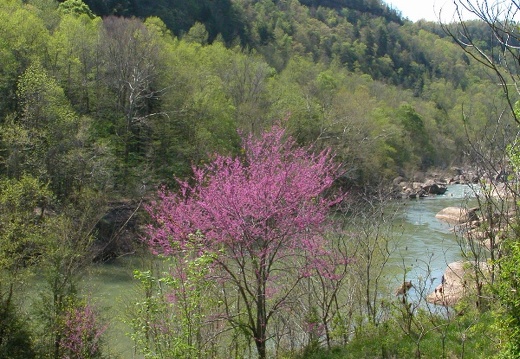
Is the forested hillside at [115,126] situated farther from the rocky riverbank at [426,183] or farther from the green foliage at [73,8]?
the rocky riverbank at [426,183]

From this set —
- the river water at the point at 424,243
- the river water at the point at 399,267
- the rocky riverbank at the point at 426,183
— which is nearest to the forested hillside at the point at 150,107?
the rocky riverbank at the point at 426,183

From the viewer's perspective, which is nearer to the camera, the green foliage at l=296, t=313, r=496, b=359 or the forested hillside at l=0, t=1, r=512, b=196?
the green foliage at l=296, t=313, r=496, b=359

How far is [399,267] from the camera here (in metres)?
17.6

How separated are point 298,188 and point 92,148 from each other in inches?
750

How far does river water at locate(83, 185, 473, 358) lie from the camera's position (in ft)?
51.5

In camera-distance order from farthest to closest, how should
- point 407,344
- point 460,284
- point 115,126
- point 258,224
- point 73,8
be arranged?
1. point 73,8
2. point 115,126
3. point 460,284
4. point 407,344
5. point 258,224

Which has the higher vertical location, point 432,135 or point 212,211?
point 432,135

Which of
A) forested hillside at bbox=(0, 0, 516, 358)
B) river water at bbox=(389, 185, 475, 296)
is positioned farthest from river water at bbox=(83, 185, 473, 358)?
forested hillside at bbox=(0, 0, 516, 358)

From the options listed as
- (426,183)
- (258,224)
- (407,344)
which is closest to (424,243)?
(407,344)

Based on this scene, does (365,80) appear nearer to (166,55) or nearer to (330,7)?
(166,55)

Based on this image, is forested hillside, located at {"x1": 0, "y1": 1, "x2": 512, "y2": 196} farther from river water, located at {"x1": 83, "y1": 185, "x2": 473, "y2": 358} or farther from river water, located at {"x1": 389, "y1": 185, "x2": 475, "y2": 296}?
river water, located at {"x1": 83, "y1": 185, "x2": 473, "y2": 358}

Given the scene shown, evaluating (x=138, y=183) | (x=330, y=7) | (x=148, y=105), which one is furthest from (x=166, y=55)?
(x=330, y=7)

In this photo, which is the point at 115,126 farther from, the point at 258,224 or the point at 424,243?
the point at 258,224

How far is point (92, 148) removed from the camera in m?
26.6
